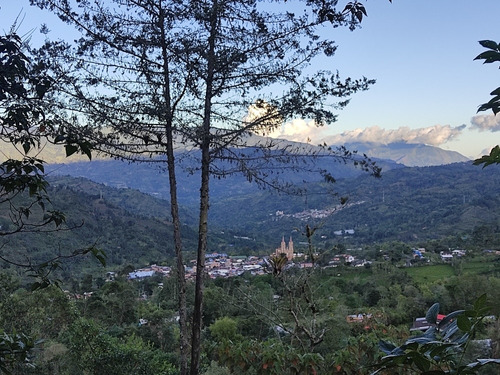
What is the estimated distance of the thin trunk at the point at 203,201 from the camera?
4094mm

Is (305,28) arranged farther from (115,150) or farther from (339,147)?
(115,150)

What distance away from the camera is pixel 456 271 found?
3234 cm

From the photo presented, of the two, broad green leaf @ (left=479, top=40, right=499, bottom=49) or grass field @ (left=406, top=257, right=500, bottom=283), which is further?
grass field @ (left=406, top=257, right=500, bottom=283)

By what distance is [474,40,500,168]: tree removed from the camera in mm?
753

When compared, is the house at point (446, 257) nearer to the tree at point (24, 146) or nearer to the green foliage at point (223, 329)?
the green foliage at point (223, 329)

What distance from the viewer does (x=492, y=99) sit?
793 millimetres

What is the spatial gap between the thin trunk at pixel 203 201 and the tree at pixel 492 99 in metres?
3.63

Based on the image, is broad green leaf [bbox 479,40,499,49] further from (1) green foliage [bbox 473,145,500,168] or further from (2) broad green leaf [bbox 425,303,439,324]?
(2) broad green leaf [bbox 425,303,439,324]

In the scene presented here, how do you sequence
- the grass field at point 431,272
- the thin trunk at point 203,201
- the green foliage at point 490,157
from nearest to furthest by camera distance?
the green foliage at point 490,157 < the thin trunk at point 203,201 < the grass field at point 431,272

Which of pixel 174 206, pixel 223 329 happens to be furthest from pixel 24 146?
pixel 223 329

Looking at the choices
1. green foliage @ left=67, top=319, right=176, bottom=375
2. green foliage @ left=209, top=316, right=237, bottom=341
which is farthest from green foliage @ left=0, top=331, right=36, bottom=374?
green foliage @ left=209, top=316, right=237, bottom=341

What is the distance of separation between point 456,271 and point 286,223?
54512 mm

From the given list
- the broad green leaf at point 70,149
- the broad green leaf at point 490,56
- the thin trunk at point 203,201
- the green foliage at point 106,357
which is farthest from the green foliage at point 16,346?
the green foliage at point 106,357

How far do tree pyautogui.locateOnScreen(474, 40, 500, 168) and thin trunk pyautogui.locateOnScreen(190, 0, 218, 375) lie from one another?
143 inches
